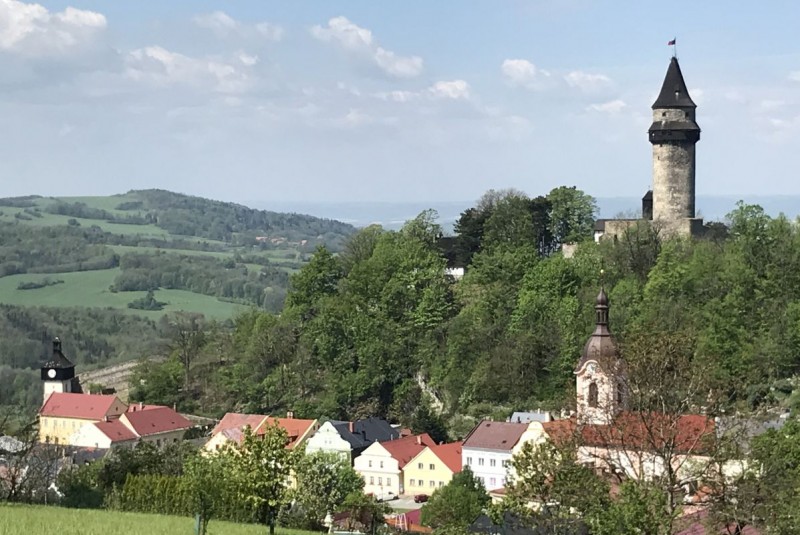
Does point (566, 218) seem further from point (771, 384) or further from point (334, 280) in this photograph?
point (771, 384)

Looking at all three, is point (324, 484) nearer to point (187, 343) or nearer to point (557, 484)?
point (557, 484)

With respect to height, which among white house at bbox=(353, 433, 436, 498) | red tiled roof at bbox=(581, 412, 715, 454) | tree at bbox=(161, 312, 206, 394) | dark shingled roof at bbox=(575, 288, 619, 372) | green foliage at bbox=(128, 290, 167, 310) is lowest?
white house at bbox=(353, 433, 436, 498)

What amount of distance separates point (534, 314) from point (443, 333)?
19.3ft

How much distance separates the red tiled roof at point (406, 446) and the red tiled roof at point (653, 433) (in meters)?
26.2

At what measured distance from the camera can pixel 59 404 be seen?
73750 millimetres

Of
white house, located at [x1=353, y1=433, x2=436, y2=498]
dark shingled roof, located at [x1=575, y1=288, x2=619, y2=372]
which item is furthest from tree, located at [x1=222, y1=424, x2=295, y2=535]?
white house, located at [x1=353, y1=433, x2=436, y2=498]

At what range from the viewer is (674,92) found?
66.3 meters

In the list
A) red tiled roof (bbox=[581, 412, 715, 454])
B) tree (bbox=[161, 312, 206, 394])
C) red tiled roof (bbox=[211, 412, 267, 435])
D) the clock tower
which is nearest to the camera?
red tiled roof (bbox=[581, 412, 715, 454])

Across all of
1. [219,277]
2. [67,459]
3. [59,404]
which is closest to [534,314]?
[67,459]

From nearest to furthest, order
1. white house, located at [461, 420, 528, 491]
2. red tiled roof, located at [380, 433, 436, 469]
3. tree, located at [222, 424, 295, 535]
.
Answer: tree, located at [222, 424, 295, 535], white house, located at [461, 420, 528, 491], red tiled roof, located at [380, 433, 436, 469]

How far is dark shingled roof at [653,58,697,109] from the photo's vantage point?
6575 cm

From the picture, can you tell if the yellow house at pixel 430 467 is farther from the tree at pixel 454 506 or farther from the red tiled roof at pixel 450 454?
the tree at pixel 454 506

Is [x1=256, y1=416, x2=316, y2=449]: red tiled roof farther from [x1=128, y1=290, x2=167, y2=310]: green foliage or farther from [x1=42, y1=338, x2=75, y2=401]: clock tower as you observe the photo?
[x1=128, y1=290, x2=167, y2=310]: green foliage

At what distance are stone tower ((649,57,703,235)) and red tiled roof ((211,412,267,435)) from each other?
21947mm
